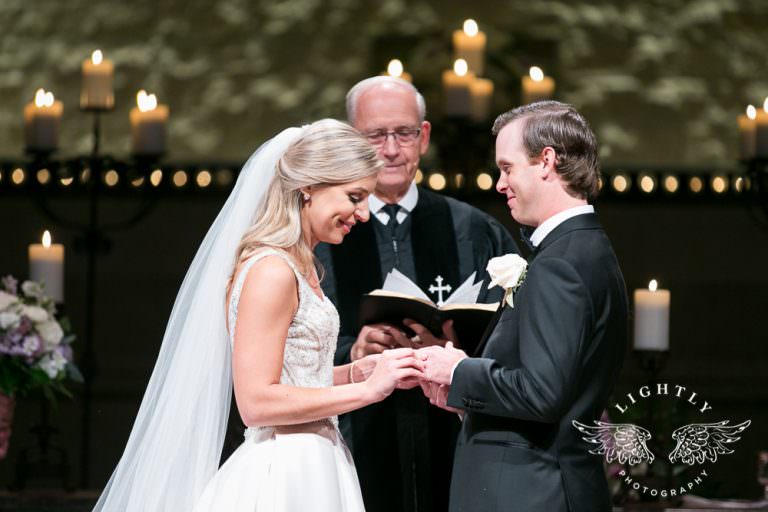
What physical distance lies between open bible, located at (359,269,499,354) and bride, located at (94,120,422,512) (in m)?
0.11

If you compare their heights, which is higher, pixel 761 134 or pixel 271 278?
pixel 761 134

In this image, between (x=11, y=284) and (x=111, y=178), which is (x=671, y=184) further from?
(x=11, y=284)

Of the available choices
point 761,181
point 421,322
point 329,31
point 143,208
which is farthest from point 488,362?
point 329,31

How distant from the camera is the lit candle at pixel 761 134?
4320 millimetres

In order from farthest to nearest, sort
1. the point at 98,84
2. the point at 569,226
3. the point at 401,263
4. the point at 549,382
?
the point at 98,84 → the point at 401,263 → the point at 569,226 → the point at 549,382

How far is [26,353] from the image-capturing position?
12.6 feet

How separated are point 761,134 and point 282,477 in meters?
2.21

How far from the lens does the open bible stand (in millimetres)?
3059

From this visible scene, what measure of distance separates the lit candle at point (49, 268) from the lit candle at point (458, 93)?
1.27 metres

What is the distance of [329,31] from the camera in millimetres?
5688

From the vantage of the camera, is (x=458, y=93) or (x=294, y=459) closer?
(x=294, y=459)

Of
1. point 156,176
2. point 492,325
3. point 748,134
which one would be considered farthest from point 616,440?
point 156,176

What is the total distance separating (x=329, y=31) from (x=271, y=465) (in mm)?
3176

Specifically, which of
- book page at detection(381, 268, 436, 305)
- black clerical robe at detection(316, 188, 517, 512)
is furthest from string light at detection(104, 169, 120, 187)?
book page at detection(381, 268, 436, 305)
